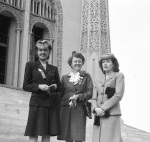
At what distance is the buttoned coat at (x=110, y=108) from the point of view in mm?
3525

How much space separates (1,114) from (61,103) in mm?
2254

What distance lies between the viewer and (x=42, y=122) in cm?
350

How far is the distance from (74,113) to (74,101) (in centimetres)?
20

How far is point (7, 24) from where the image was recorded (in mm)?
11219

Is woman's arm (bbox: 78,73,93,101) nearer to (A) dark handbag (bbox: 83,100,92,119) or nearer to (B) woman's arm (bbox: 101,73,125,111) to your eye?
(A) dark handbag (bbox: 83,100,92,119)

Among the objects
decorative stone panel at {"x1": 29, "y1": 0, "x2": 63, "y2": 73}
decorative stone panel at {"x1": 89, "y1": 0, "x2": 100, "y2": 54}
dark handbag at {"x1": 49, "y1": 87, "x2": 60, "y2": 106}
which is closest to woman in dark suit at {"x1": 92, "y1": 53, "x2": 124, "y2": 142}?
dark handbag at {"x1": 49, "y1": 87, "x2": 60, "y2": 106}

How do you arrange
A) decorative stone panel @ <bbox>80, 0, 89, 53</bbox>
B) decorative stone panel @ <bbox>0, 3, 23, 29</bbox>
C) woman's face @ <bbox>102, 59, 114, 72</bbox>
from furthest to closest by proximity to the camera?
decorative stone panel @ <bbox>80, 0, 89, 53</bbox> < decorative stone panel @ <bbox>0, 3, 23, 29</bbox> < woman's face @ <bbox>102, 59, 114, 72</bbox>

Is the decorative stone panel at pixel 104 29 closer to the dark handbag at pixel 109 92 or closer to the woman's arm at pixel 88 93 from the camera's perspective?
the woman's arm at pixel 88 93

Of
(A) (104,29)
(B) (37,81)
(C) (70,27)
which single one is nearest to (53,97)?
(B) (37,81)

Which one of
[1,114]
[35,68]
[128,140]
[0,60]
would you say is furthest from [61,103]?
[0,60]

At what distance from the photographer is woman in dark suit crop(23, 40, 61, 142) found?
3504mm

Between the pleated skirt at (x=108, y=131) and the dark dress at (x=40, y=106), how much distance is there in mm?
491

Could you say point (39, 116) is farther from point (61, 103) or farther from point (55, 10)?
point (55, 10)

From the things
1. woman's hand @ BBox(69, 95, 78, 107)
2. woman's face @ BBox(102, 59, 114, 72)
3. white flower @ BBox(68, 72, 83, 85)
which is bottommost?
woman's hand @ BBox(69, 95, 78, 107)
